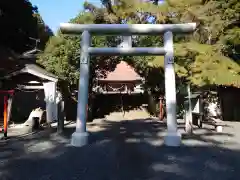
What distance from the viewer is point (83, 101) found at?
7809mm

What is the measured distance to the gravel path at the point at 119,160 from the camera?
15.1ft

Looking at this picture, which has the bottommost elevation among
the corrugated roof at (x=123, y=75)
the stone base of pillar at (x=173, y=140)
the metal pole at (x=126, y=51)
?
the stone base of pillar at (x=173, y=140)

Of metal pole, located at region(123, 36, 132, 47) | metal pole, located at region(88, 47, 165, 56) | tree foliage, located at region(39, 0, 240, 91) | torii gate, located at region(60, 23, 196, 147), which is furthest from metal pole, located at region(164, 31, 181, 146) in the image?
tree foliage, located at region(39, 0, 240, 91)

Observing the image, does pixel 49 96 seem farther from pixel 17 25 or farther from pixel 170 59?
pixel 17 25

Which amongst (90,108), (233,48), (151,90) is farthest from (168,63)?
(151,90)

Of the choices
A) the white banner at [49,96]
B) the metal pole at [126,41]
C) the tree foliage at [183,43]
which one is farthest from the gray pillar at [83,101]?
the white banner at [49,96]

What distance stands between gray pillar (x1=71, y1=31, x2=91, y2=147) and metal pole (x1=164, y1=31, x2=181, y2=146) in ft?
7.64

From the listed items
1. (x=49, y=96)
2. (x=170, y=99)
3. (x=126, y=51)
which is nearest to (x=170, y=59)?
(x=170, y=99)

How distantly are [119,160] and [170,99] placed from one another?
9.16 feet

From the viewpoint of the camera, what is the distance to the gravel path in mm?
4590

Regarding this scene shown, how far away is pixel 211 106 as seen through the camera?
17344 mm

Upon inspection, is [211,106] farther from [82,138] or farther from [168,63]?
[82,138]

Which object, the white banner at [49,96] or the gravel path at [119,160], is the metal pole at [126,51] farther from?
the white banner at [49,96]

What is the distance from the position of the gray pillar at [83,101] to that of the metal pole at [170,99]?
233 cm
